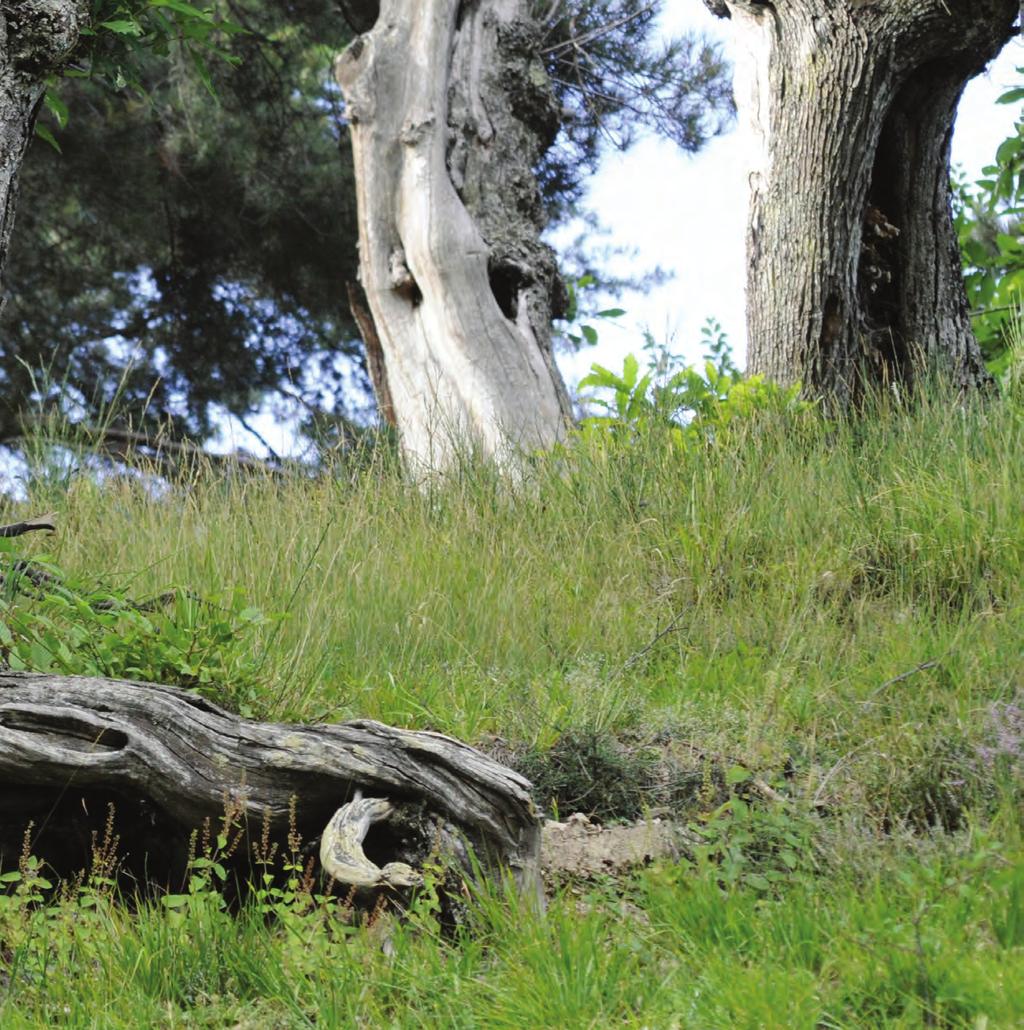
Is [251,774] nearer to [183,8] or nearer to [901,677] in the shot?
[901,677]

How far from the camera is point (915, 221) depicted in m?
7.07

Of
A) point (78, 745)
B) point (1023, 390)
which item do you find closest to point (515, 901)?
point (78, 745)

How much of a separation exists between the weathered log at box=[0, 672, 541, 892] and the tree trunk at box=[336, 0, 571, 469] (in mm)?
3970

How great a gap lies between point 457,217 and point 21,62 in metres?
4.93

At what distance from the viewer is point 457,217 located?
27.0 feet

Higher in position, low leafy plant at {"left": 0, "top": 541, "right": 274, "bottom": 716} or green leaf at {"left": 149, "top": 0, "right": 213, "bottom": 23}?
green leaf at {"left": 149, "top": 0, "right": 213, "bottom": 23}

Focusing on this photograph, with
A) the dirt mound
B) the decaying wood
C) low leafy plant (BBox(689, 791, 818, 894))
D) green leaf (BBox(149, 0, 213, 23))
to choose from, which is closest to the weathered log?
the dirt mound

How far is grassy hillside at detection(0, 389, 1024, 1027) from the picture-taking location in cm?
247

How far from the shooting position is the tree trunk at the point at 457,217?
784 cm

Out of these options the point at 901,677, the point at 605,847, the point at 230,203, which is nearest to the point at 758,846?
the point at 605,847

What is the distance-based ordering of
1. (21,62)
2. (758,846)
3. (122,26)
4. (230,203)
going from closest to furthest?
(758,846), (21,62), (122,26), (230,203)

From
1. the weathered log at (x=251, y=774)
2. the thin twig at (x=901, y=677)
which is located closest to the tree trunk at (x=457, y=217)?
the thin twig at (x=901, y=677)

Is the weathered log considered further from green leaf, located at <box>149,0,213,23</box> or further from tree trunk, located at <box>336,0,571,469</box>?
tree trunk, located at <box>336,0,571,469</box>

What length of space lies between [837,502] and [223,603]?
2464 millimetres
